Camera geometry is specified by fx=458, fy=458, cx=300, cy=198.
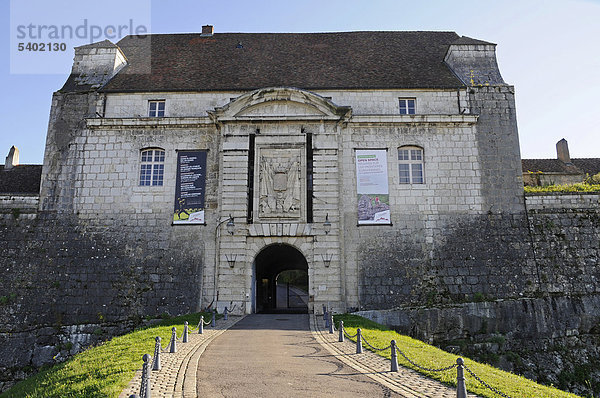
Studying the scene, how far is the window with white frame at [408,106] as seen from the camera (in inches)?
734

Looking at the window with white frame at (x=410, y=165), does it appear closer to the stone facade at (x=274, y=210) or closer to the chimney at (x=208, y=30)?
the stone facade at (x=274, y=210)

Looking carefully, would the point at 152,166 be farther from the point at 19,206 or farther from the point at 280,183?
the point at 19,206

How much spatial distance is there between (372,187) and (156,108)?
9.32 m

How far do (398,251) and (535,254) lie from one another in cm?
508

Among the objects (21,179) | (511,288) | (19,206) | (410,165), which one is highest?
(21,179)

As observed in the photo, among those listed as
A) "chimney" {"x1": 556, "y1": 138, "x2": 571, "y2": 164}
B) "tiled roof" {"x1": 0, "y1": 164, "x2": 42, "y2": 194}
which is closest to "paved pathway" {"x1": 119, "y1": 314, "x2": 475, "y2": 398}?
"tiled roof" {"x1": 0, "y1": 164, "x2": 42, "y2": 194}

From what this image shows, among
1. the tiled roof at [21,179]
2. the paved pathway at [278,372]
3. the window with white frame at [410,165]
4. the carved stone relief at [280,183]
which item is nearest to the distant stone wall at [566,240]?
the window with white frame at [410,165]

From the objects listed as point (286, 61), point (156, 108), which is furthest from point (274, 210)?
point (286, 61)

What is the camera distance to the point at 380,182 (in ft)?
57.4

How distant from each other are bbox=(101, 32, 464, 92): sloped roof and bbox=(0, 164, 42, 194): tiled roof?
5.85m

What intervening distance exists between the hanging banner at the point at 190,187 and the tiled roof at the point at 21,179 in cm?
674

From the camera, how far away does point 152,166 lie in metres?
18.0

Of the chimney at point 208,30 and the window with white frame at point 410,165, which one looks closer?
the window with white frame at point 410,165

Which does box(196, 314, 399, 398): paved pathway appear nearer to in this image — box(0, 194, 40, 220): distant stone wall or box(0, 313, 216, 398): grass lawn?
box(0, 313, 216, 398): grass lawn
